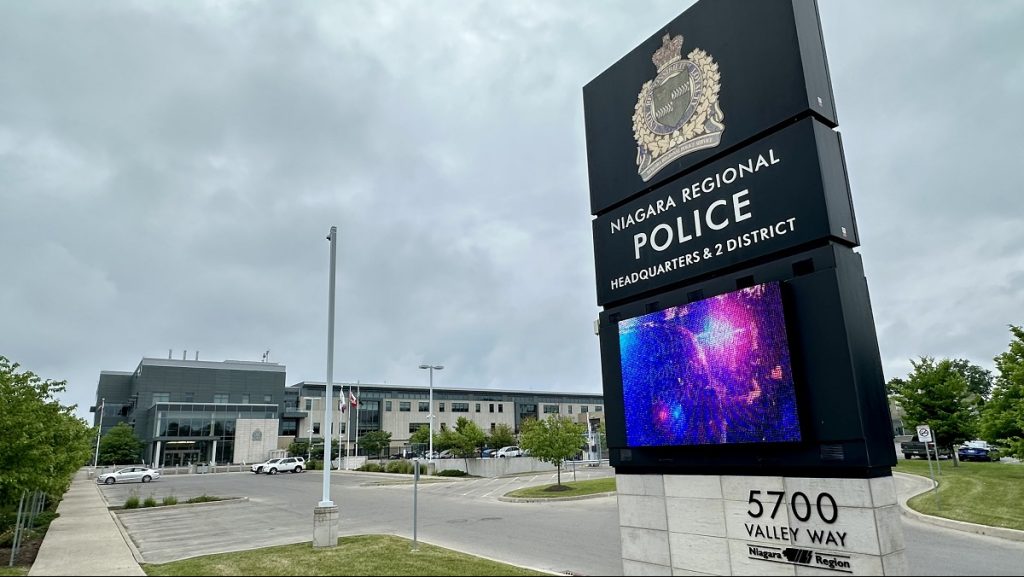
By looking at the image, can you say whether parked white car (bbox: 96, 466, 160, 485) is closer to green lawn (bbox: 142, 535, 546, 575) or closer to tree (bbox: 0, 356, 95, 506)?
tree (bbox: 0, 356, 95, 506)

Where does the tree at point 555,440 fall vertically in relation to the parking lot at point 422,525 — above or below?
above

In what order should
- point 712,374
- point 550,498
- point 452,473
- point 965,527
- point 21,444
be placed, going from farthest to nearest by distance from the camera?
point 452,473 < point 550,498 < point 965,527 < point 21,444 < point 712,374

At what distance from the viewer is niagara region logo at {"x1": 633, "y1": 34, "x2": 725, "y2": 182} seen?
981 centimetres

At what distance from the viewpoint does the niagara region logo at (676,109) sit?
981cm

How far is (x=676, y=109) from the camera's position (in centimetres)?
1058

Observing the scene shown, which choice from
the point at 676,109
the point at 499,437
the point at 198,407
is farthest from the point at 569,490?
the point at 198,407

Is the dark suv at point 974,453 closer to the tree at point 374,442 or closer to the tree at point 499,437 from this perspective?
the tree at point 499,437

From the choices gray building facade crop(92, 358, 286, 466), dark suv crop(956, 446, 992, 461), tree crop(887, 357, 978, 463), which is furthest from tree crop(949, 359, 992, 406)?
gray building facade crop(92, 358, 286, 466)

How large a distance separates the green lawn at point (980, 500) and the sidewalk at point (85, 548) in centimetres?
2010

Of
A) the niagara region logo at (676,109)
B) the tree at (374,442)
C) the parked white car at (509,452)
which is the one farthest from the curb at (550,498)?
the tree at (374,442)

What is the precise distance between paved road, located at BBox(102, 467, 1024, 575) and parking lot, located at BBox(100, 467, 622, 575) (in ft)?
0.10

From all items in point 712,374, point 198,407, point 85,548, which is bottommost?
point 85,548

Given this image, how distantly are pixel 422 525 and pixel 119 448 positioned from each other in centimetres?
7144

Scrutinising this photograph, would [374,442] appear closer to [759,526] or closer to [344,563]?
[344,563]
